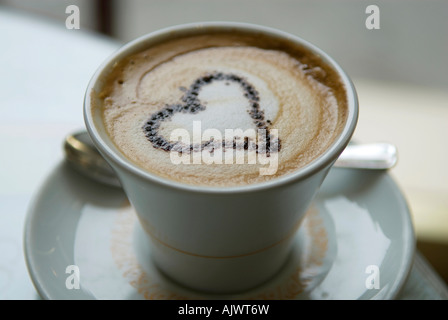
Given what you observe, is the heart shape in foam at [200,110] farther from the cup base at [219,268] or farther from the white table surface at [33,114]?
the white table surface at [33,114]

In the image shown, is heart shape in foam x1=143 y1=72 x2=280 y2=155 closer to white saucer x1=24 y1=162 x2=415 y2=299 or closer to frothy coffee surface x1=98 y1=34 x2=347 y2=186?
frothy coffee surface x1=98 y1=34 x2=347 y2=186

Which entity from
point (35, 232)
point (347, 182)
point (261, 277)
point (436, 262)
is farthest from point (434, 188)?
point (35, 232)

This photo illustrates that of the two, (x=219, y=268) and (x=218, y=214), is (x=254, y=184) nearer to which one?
(x=218, y=214)

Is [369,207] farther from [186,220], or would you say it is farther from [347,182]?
[186,220]

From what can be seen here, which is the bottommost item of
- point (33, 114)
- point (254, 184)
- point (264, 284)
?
point (264, 284)

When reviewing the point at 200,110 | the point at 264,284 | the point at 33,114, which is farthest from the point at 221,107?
the point at 33,114

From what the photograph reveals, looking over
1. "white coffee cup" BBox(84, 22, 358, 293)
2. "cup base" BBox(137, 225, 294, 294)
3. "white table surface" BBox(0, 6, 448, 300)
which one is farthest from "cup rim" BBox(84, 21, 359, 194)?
"white table surface" BBox(0, 6, 448, 300)
